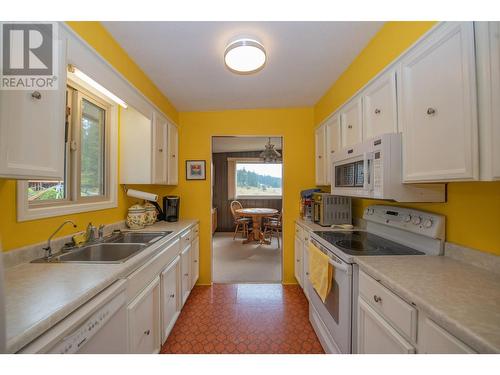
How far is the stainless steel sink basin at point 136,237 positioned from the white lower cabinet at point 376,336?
1.47 metres

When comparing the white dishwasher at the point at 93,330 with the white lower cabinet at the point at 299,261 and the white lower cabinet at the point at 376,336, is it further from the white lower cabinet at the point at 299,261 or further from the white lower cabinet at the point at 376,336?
the white lower cabinet at the point at 299,261

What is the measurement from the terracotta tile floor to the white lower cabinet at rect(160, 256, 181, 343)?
6.0 inches

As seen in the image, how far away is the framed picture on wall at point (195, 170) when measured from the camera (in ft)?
9.58

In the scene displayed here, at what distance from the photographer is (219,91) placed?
237cm

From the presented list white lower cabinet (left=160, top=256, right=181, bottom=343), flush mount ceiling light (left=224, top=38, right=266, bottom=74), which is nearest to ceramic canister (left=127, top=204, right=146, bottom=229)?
white lower cabinet (left=160, top=256, right=181, bottom=343)

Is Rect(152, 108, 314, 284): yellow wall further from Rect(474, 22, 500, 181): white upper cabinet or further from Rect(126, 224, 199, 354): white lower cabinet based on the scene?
Rect(474, 22, 500, 181): white upper cabinet

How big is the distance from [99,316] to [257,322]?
1534 millimetres

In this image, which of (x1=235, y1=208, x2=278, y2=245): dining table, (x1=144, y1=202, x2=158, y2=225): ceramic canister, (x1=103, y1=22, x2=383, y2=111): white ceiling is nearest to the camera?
(x1=103, y1=22, x2=383, y2=111): white ceiling

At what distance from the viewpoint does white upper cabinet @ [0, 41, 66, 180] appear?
75cm

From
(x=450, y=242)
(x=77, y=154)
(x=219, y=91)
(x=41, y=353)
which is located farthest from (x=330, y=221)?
(x=77, y=154)

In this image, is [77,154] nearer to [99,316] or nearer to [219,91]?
[99,316]

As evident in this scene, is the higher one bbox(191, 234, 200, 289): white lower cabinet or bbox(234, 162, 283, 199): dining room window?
bbox(234, 162, 283, 199): dining room window

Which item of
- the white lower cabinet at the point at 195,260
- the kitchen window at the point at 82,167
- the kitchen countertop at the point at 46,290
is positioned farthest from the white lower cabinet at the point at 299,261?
the kitchen window at the point at 82,167
